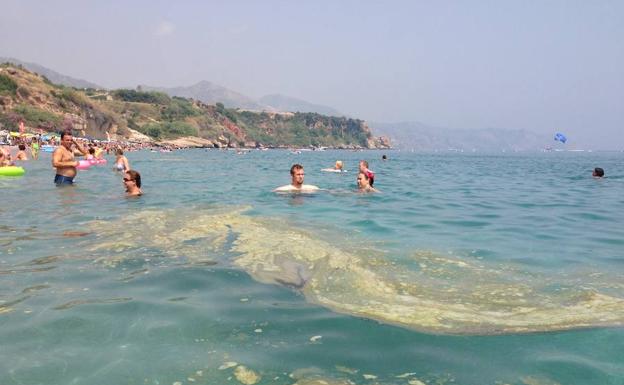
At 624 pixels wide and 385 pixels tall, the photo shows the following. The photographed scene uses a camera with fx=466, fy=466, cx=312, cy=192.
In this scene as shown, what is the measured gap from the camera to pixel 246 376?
122 inches

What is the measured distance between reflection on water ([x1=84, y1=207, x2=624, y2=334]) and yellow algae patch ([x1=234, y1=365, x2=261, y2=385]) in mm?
1486

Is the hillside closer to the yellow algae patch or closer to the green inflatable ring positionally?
the green inflatable ring

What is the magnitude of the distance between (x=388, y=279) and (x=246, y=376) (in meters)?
2.90

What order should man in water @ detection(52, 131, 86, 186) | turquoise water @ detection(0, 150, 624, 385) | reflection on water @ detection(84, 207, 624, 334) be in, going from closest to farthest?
turquoise water @ detection(0, 150, 624, 385)
reflection on water @ detection(84, 207, 624, 334)
man in water @ detection(52, 131, 86, 186)

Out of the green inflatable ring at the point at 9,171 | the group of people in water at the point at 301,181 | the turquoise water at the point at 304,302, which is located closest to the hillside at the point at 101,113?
the green inflatable ring at the point at 9,171

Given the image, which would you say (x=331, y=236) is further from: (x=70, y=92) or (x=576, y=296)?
(x=70, y=92)

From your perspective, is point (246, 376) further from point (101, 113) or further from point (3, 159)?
point (101, 113)

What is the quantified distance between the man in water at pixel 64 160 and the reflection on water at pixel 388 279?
8.37 m

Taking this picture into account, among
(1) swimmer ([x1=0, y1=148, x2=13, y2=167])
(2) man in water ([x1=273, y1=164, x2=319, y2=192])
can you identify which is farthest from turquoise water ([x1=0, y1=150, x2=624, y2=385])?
(1) swimmer ([x1=0, y1=148, x2=13, y2=167])

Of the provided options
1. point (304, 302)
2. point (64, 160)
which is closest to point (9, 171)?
point (64, 160)

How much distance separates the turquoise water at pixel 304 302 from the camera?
127 inches

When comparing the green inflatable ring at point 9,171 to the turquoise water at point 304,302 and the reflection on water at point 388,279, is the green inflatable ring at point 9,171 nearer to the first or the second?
the turquoise water at point 304,302

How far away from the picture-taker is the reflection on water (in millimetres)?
4320

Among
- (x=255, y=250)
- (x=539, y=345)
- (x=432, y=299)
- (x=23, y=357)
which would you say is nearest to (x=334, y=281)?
(x=432, y=299)
